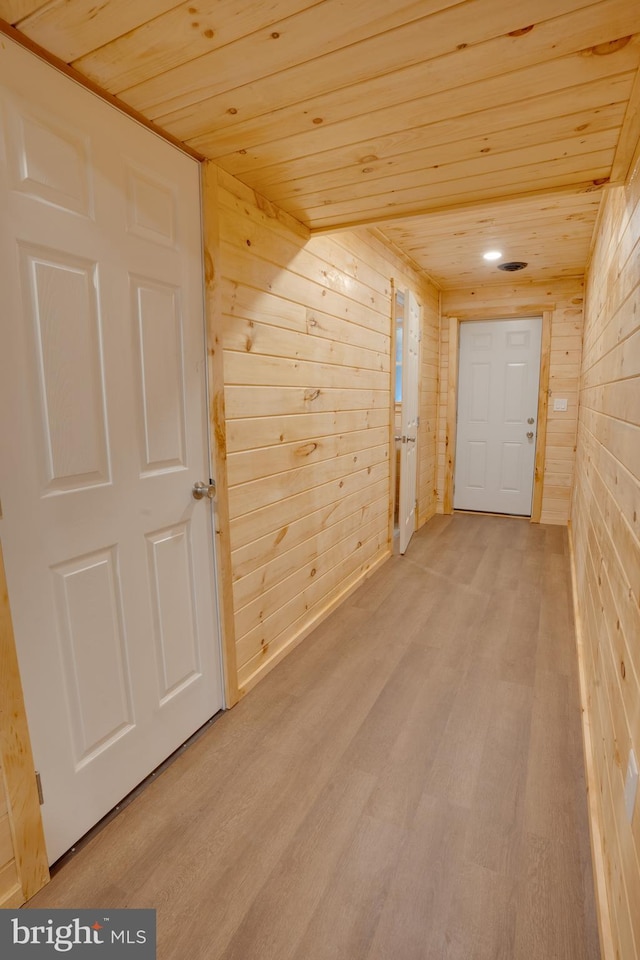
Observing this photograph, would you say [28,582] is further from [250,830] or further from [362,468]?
[362,468]

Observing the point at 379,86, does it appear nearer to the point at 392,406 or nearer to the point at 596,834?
the point at 596,834

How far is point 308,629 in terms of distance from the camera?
8.61 feet

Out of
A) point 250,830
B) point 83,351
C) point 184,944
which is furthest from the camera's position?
point 250,830

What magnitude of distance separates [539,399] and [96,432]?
4.38m

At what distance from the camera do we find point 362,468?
3.19 m

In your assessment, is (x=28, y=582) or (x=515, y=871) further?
(x=515, y=871)

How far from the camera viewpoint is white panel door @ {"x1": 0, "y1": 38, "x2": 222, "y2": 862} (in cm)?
115

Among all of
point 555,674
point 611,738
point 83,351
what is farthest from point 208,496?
point 555,674

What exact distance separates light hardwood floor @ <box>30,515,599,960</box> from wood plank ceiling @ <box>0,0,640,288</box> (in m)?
2.09

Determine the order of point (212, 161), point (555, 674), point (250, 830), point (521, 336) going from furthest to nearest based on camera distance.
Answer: point (521, 336), point (555, 674), point (212, 161), point (250, 830)

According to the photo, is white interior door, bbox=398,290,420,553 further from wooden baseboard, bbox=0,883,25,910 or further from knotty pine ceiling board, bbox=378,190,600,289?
wooden baseboard, bbox=0,883,25,910

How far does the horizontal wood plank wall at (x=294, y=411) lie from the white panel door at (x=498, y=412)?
6.38 ft

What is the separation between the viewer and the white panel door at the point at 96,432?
3.78 ft

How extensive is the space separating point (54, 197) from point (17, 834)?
1604mm
